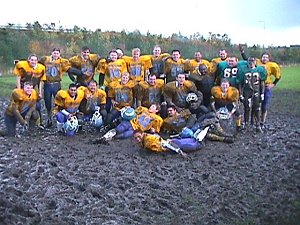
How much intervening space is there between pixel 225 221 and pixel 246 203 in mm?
731

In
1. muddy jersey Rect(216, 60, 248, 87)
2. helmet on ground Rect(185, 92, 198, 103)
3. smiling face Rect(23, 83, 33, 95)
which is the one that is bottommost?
helmet on ground Rect(185, 92, 198, 103)

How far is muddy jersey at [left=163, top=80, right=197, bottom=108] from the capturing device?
11.7 m

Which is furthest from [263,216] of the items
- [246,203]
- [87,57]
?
[87,57]

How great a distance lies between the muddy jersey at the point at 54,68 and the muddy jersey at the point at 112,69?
2.44 feet

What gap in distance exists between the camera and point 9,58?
3881cm

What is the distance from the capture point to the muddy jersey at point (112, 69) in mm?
12156

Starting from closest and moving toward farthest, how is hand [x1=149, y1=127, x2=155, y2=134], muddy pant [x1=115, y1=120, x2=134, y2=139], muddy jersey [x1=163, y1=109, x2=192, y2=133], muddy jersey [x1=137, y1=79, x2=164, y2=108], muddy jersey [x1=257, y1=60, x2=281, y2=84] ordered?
hand [x1=149, y1=127, x2=155, y2=134], muddy pant [x1=115, y1=120, x2=134, y2=139], muddy jersey [x1=163, y1=109, x2=192, y2=133], muddy jersey [x1=137, y1=79, x2=164, y2=108], muddy jersey [x1=257, y1=60, x2=281, y2=84]

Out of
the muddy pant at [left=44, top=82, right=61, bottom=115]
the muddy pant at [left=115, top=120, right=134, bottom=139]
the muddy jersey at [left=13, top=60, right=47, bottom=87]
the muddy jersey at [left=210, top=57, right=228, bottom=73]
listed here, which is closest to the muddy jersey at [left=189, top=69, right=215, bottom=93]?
the muddy jersey at [left=210, top=57, right=228, bottom=73]

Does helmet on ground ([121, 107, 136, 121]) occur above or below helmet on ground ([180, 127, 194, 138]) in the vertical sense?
above

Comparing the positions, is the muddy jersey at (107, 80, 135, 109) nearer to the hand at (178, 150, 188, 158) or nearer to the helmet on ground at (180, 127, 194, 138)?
the helmet on ground at (180, 127, 194, 138)

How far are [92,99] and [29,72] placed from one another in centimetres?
142

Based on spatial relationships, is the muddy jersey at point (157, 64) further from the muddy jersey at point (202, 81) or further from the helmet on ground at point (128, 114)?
the helmet on ground at point (128, 114)

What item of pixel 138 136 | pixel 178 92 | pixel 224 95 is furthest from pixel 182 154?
pixel 224 95

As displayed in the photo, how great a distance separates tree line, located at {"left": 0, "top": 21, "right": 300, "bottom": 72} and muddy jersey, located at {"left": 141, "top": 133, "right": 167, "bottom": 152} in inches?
1174
